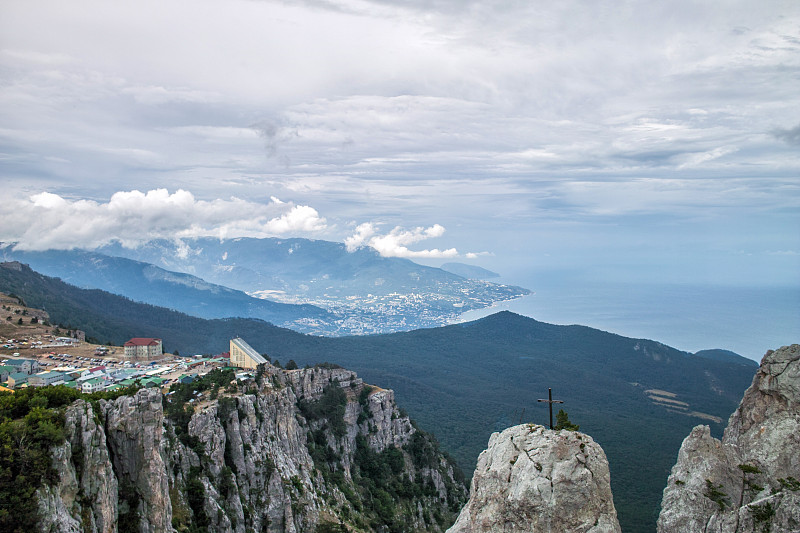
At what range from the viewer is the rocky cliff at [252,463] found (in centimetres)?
2086

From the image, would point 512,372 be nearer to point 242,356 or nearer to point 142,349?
point 242,356

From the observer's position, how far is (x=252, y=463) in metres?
34.1

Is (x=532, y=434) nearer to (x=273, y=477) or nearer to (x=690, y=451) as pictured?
(x=690, y=451)

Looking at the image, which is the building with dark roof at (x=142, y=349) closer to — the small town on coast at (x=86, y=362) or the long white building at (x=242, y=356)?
the small town on coast at (x=86, y=362)

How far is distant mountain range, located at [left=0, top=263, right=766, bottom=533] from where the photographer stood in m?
78.1

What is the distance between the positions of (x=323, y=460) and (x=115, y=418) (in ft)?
80.9

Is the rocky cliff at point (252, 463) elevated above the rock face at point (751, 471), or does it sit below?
Result: below

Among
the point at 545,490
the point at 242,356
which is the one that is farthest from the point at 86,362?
the point at 545,490

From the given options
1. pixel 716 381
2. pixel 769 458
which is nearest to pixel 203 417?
pixel 769 458

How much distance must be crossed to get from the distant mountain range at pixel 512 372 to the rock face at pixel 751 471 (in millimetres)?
32867

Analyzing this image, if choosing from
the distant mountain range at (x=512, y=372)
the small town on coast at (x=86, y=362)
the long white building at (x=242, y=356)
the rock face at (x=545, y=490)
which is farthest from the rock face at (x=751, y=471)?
the long white building at (x=242, y=356)

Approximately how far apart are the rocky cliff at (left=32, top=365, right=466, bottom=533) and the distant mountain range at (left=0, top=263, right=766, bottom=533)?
62.3 ft

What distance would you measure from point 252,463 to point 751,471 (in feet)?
88.3

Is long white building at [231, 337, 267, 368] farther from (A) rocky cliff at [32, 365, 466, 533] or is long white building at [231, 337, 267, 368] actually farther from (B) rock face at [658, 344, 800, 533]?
(B) rock face at [658, 344, 800, 533]
